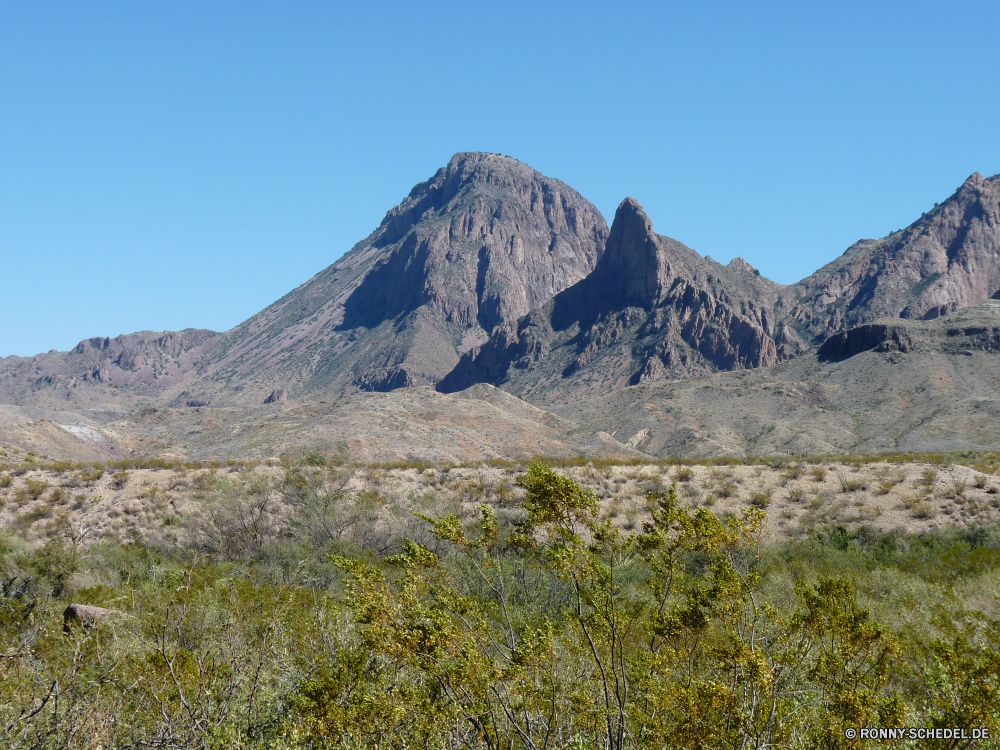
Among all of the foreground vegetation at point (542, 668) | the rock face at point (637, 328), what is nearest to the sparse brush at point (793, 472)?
the foreground vegetation at point (542, 668)

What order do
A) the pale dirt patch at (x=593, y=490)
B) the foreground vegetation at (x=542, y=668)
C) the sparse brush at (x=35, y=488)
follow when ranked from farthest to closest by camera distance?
the sparse brush at (x=35, y=488) < the pale dirt patch at (x=593, y=490) < the foreground vegetation at (x=542, y=668)

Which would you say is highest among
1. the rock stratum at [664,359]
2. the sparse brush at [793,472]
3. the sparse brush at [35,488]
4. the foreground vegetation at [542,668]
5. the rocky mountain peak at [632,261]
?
the rocky mountain peak at [632,261]

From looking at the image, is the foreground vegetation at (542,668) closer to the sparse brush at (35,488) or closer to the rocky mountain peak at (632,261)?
the sparse brush at (35,488)

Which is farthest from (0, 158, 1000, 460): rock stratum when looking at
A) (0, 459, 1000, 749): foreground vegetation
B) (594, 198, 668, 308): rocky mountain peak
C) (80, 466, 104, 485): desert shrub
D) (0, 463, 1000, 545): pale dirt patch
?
(0, 459, 1000, 749): foreground vegetation

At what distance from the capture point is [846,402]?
89000mm

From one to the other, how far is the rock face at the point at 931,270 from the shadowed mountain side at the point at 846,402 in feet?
206

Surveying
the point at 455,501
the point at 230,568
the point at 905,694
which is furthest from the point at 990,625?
the point at 455,501

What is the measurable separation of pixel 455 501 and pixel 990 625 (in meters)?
21.7

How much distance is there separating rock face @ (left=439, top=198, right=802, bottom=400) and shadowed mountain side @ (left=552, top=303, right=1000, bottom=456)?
39032 mm

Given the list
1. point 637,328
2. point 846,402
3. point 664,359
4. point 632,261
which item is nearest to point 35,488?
point 846,402

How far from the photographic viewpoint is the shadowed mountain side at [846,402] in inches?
2810

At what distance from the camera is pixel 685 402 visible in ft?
310

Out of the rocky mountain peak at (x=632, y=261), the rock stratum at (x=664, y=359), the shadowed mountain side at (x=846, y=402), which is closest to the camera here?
the rock stratum at (x=664, y=359)

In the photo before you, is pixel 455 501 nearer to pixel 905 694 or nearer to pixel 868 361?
pixel 905 694
